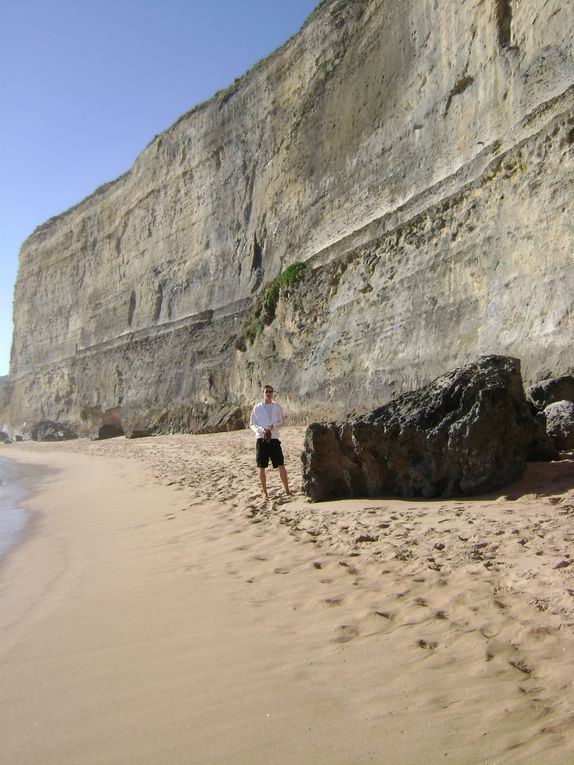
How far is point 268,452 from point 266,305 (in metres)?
10.2

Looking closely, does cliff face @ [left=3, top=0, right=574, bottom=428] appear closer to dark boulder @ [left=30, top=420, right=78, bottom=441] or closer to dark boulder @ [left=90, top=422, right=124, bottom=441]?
dark boulder @ [left=90, top=422, right=124, bottom=441]

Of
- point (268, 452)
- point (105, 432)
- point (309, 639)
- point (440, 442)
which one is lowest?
point (309, 639)

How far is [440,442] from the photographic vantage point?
4922 mm

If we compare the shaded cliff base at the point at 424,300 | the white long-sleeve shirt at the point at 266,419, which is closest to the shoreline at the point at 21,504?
the white long-sleeve shirt at the point at 266,419

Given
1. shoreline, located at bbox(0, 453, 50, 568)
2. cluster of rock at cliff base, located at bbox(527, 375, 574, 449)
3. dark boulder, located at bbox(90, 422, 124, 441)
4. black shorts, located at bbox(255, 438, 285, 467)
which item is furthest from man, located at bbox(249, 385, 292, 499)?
dark boulder, located at bbox(90, 422, 124, 441)

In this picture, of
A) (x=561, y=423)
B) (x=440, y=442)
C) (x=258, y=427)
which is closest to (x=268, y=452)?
(x=258, y=427)

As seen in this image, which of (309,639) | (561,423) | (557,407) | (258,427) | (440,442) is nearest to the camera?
(309,639)

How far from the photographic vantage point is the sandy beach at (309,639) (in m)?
1.98

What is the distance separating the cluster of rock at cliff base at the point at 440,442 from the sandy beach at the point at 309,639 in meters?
0.21

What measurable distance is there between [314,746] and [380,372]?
30.4 feet

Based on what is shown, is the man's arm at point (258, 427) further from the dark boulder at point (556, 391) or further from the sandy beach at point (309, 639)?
the dark boulder at point (556, 391)

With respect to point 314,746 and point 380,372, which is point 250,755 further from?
point 380,372

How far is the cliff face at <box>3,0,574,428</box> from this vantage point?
8656 millimetres

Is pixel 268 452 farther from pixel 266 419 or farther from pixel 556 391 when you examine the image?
pixel 556 391
